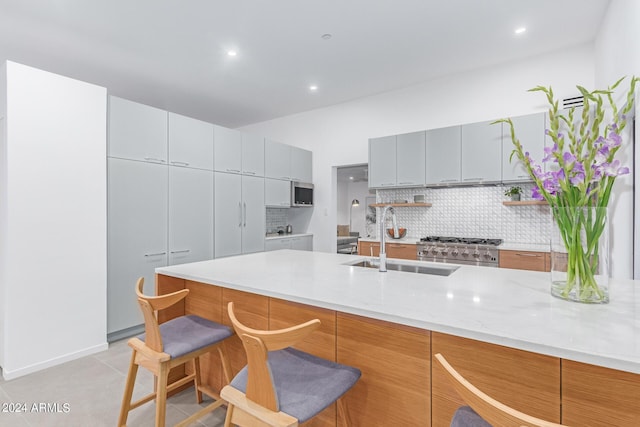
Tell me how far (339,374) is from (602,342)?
0.84 metres

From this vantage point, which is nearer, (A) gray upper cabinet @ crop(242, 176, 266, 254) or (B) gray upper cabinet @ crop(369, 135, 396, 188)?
(B) gray upper cabinet @ crop(369, 135, 396, 188)

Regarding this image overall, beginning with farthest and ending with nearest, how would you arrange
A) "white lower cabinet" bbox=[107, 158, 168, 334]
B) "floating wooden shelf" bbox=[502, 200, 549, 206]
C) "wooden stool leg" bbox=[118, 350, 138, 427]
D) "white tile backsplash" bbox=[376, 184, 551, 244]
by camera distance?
"white tile backsplash" bbox=[376, 184, 551, 244] < "floating wooden shelf" bbox=[502, 200, 549, 206] < "white lower cabinet" bbox=[107, 158, 168, 334] < "wooden stool leg" bbox=[118, 350, 138, 427]

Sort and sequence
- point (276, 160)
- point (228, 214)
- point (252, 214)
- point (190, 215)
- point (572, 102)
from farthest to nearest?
point (276, 160)
point (252, 214)
point (228, 214)
point (190, 215)
point (572, 102)

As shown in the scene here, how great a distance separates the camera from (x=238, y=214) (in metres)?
4.39

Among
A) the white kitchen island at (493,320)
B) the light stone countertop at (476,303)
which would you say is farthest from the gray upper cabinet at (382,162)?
the white kitchen island at (493,320)

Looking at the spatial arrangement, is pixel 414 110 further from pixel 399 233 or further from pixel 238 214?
pixel 238 214

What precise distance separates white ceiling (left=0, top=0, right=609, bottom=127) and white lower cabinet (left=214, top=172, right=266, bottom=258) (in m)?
1.34

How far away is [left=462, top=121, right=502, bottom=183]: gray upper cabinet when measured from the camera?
357cm

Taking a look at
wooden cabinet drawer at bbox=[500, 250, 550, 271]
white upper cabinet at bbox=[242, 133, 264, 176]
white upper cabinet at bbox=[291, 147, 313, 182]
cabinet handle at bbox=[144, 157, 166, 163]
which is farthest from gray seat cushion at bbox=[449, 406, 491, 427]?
white upper cabinet at bbox=[291, 147, 313, 182]

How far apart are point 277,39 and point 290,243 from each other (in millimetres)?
3004

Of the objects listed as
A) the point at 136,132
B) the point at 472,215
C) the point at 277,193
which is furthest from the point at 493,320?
the point at 277,193

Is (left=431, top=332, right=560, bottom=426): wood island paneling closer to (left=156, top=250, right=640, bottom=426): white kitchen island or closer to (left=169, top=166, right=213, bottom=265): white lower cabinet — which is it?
(left=156, top=250, right=640, bottom=426): white kitchen island

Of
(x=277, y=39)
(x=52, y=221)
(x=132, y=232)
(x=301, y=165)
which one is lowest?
(x=132, y=232)

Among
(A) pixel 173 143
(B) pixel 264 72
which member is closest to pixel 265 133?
(B) pixel 264 72
